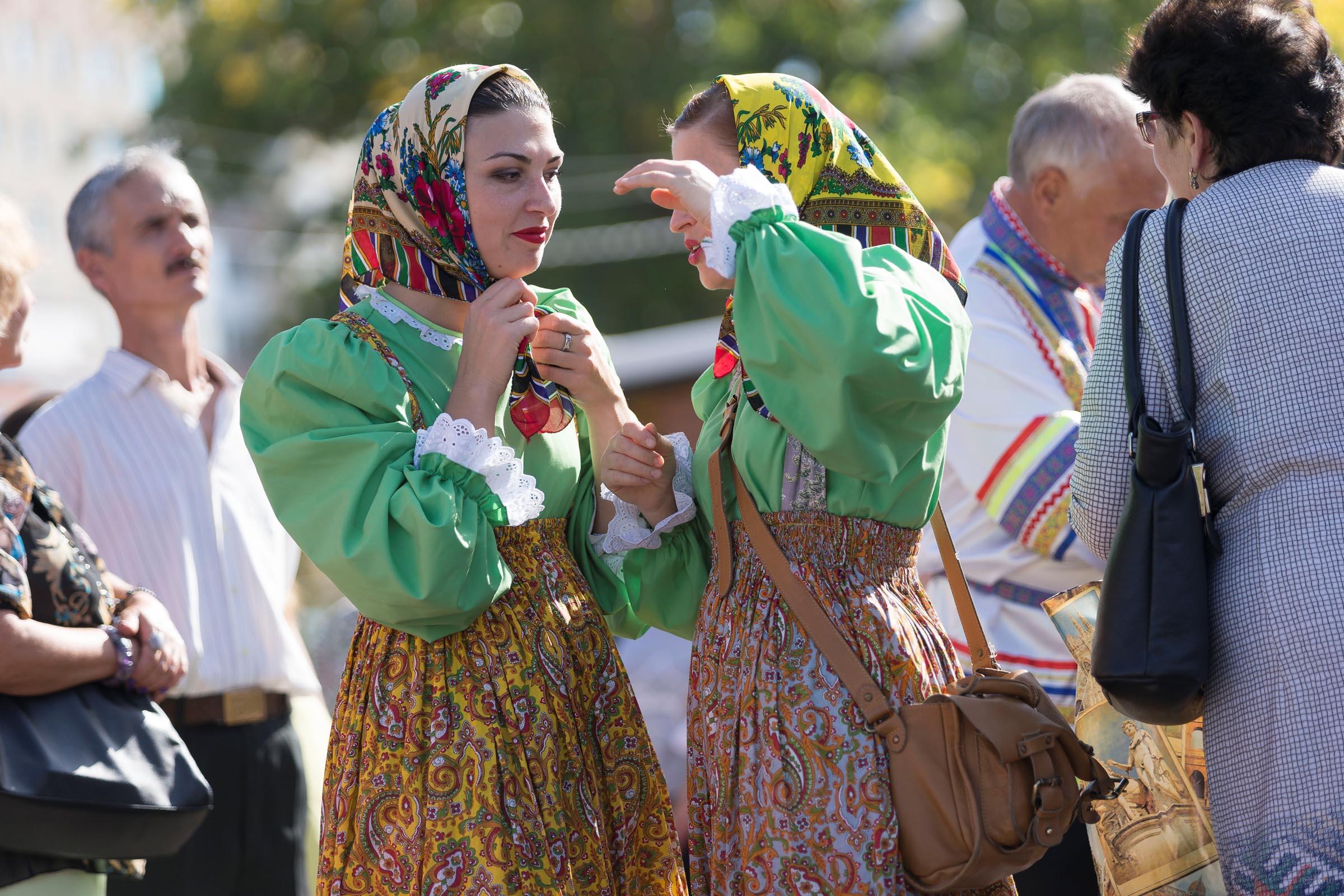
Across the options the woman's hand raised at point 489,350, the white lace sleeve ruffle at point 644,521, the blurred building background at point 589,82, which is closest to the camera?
the woman's hand raised at point 489,350

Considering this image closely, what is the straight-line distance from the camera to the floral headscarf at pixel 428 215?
2.72 m

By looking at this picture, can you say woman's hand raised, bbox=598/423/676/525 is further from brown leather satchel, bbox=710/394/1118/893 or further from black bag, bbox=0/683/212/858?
black bag, bbox=0/683/212/858

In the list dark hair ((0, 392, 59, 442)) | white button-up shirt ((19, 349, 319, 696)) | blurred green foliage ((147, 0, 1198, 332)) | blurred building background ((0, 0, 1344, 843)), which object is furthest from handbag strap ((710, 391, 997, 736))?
blurred green foliage ((147, 0, 1198, 332))

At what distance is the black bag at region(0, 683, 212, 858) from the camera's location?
270 cm

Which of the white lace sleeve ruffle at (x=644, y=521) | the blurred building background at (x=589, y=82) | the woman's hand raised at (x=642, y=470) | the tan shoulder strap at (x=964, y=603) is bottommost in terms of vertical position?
the tan shoulder strap at (x=964, y=603)

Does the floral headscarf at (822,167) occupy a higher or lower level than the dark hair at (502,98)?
lower

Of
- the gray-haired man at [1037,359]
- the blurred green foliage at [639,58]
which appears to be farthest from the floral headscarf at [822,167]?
the blurred green foliage at [639,58]

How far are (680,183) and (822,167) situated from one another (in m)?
0.30

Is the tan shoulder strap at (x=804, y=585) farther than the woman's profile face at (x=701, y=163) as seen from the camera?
No

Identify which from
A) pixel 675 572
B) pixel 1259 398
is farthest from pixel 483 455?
pixel 1259 398

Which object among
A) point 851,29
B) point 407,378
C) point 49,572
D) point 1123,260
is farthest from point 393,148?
point 851,29

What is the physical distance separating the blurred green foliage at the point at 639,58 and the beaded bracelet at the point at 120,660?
1145 centimetres

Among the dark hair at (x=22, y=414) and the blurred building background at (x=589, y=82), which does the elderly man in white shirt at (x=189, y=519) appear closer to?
the dark hair at (x=22, y=414)

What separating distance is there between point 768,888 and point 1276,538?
0.99 m
